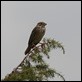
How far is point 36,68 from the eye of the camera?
8234 millimetres

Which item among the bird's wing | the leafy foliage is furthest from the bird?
the leafy foliage

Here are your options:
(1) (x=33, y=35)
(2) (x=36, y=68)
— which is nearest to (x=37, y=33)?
(1) (x=33, y=35)

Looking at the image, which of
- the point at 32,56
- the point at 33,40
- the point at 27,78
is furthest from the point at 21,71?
the point at 33,40

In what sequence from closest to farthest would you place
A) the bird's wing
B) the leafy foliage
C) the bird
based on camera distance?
the leafy foliage, the bird, the bird's wing

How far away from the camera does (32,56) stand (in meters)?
8.91

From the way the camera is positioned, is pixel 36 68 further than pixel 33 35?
No

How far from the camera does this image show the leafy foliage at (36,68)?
Answer: 7.88 meters

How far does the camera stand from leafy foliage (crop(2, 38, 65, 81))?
788cm

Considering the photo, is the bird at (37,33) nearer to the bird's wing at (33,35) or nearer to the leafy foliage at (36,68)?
the bird's wing at (33,35)

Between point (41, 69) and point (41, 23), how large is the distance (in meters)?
5.03

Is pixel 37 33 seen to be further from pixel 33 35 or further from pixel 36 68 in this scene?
pixel 36 68

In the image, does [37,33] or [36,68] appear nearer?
[36,68]

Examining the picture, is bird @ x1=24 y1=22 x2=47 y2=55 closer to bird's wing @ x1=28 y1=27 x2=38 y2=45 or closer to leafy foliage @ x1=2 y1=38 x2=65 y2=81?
bird's wing @ x1=28 y1=27 x2=38 y2=45

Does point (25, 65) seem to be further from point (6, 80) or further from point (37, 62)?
point (6, 80)
